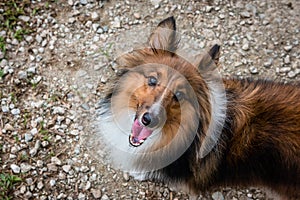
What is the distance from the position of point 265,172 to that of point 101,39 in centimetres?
199

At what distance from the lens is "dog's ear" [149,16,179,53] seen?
3350 mm

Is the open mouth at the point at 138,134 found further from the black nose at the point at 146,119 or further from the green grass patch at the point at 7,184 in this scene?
the green grass patch at the point at 7,184

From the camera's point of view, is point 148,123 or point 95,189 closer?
point 148,123

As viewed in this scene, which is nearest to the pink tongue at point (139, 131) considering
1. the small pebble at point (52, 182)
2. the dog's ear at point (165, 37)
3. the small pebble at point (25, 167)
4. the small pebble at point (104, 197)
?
the dog's ear at point (165, 37)

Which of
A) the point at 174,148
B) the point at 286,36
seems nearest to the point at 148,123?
the point at 174,148

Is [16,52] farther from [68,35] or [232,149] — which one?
[232,149]

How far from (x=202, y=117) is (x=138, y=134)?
0.46 meters

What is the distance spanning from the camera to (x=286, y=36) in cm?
477

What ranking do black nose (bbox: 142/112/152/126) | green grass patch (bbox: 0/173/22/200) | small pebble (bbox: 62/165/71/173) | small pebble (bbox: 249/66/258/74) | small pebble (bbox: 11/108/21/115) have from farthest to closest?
small pebble (bbox: 249/66/258/74) < small pebble (bbox: 11/108/21/115) < small pebble (bbox: 62/165/71/173) < green grass patch (bbox: 0/173/22/200) < black nose (bbox: 142/112/152/126)

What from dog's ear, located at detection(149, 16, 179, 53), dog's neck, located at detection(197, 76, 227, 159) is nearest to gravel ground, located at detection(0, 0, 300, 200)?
dog's ear, located at detection(149, 16, 179, 53)

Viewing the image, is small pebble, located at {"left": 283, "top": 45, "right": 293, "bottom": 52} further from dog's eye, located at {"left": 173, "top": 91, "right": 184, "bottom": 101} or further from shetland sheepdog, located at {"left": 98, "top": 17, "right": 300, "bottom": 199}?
dog's eye, located at {"left": 173, "top": 91, "right": 184, "bottom": 101}

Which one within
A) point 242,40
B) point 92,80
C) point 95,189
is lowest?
point 95,189

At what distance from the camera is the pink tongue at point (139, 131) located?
344 centimetres

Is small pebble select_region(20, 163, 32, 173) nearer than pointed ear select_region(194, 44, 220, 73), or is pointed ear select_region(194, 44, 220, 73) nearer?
pointed ear select_region(194, 44, 220, 73)
